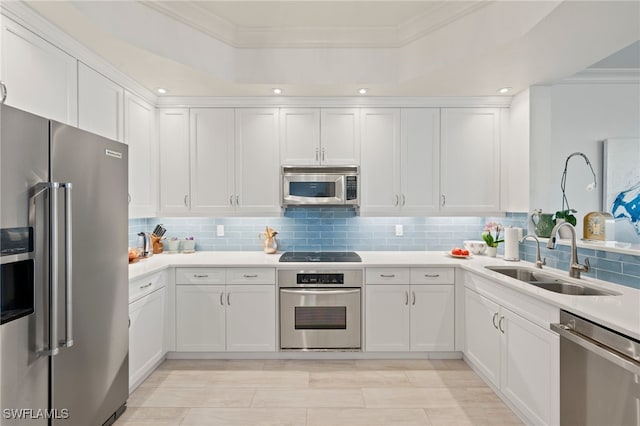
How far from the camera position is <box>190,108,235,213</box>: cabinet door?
3.41 meters

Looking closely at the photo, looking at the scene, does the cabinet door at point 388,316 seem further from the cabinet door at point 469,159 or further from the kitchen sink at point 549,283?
the cabinet door at point 469,159

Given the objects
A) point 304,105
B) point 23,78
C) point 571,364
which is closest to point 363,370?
point 571,364

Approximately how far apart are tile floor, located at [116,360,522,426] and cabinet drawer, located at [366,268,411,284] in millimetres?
720

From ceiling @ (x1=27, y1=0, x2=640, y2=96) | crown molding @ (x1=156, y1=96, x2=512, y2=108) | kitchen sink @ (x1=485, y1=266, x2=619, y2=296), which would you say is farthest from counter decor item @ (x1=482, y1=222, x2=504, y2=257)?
ceiling @ (x1=27, y1=0, x2=640, y2=96)

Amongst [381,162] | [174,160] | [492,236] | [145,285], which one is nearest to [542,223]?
[492,236]

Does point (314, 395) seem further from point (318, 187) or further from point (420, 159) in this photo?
point (420, 159)

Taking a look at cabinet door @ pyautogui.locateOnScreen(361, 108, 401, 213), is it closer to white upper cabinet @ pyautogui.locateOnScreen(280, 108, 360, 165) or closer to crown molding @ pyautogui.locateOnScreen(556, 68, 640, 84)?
white upper cabinet @ pyautogui.locateOnScreen(280, 108, 360, 165)

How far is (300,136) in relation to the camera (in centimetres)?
341

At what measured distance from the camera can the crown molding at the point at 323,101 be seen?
3385 mm

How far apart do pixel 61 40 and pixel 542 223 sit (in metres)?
3.80

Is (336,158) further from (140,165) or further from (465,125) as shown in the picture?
(140,165)

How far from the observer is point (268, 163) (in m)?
3.42

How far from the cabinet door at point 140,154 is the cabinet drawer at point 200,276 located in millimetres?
664

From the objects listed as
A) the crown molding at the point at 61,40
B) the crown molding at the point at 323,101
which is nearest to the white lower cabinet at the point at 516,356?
the crown molding at the point at 323,101
